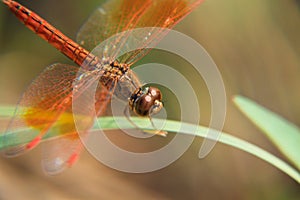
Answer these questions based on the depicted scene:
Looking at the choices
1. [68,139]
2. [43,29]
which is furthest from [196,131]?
[43,29]

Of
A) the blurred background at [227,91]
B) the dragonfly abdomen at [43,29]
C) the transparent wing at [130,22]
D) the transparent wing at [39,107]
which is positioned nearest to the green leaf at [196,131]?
the transparent wing at [39,107]

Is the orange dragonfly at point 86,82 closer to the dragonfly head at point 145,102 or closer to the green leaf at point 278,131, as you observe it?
the dragonfly head at point 145,102

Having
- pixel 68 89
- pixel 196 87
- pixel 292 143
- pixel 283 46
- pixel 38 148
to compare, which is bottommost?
pixel 292 143

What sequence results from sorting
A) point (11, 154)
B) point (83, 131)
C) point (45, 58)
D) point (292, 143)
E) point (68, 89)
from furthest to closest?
1. point (45, 58)
2. point (68, 89)
3. point (83, 131)
4. point (11, 154)
5. point (292, 143)

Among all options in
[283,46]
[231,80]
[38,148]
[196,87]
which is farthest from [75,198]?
[283,46]

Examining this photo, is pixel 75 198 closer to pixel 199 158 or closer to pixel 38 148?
pixel 38 148

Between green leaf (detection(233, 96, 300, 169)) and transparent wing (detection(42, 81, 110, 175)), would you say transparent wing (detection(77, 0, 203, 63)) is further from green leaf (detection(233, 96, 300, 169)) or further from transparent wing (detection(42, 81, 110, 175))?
green leaf (detection(233, 96, 300, 169))

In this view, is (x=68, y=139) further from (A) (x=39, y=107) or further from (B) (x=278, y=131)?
(B) (x=278, y=131)
